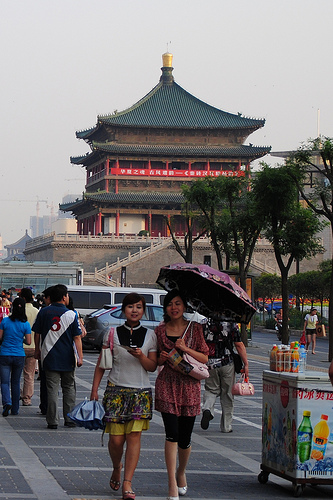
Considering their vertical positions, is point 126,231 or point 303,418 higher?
point 126,231

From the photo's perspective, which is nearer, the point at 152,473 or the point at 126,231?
the point at 152,473

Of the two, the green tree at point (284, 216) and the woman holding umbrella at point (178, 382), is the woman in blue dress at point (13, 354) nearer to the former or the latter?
the woman holding umbrella at point (178, 382)

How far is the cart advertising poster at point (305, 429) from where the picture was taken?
23.9 feet

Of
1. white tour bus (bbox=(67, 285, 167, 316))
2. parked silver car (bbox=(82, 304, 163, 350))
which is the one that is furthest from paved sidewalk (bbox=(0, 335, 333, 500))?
white tour bus (bbox=(67, 285, 167, 316))

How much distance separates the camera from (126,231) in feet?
235

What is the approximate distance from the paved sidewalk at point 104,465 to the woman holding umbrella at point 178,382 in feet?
1.40

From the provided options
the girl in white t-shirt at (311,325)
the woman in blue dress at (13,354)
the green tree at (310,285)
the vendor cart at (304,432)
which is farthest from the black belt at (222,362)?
the green tree at (310,285)

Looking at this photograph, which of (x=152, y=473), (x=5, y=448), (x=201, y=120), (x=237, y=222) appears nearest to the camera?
(x=152, y=473)

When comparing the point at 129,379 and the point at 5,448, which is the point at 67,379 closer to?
the point at 5,448

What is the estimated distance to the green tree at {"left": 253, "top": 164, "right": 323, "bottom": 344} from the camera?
29.4 meters

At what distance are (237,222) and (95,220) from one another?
38979 millimetres

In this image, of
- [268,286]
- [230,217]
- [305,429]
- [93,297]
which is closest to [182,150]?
[268,286]

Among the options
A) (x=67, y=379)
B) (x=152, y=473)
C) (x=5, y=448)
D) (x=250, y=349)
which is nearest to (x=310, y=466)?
(x=152, y=473)

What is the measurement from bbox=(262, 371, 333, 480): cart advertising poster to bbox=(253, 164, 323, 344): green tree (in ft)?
70.4
